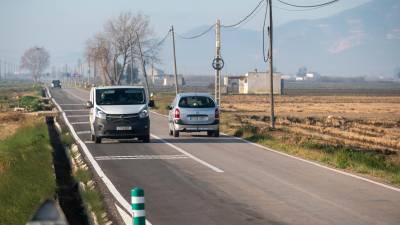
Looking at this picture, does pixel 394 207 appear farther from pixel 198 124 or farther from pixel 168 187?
pixel 198 124

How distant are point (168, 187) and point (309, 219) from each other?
4.22 m

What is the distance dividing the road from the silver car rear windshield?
492cm

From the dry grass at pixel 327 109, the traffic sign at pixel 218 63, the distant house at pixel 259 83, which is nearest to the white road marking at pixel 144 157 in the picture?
the traffic sign at pixel 218 63

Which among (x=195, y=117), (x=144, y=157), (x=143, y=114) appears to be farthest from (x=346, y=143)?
(x=144, y=157)

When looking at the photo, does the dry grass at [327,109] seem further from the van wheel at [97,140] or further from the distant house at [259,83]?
the distant house at [259,83]

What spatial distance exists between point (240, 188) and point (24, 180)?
4.46 metres

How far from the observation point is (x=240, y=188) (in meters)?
14.7

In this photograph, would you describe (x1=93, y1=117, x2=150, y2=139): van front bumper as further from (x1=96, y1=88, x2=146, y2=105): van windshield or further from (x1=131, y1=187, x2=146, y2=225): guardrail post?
(x1=131, y1=187, x2=146, y2=225): guardrail post

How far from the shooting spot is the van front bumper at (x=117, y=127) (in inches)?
993

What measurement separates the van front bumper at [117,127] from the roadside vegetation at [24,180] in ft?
5.63

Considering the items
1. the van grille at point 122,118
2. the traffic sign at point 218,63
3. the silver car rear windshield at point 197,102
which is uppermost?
the traffic sign at point 218,63

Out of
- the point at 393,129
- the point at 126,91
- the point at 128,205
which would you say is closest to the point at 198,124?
the point at 126,91

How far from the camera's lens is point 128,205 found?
41.3 feet

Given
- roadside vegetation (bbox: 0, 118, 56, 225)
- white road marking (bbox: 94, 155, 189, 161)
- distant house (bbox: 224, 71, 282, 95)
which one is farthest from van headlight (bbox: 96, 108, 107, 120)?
distant house (bbox: 224, 71, 282, 95)
